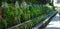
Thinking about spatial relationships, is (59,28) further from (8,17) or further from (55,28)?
→ (8,17)

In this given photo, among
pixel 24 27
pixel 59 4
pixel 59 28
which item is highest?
pixel 24 27

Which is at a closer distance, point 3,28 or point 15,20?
point 3,28

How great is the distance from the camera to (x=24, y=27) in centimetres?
873

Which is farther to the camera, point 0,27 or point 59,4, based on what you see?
point 59,4

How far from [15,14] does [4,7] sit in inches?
40.2

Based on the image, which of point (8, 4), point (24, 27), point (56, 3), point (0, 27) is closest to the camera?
point (0, 27)

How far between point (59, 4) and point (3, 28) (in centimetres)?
5513

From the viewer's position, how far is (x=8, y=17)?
29.0 feet

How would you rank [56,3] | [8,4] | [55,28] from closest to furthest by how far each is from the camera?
[8,4] → [55,28] → [56,3]

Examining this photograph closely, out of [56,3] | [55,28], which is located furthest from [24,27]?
[56,3]

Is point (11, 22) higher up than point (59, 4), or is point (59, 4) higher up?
point (11, 22)

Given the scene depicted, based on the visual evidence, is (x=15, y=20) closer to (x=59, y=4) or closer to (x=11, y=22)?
(x=11, y=22)

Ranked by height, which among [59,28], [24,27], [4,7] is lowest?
[59,28]

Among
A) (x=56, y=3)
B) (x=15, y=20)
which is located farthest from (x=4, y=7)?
(x=56, y=3)
